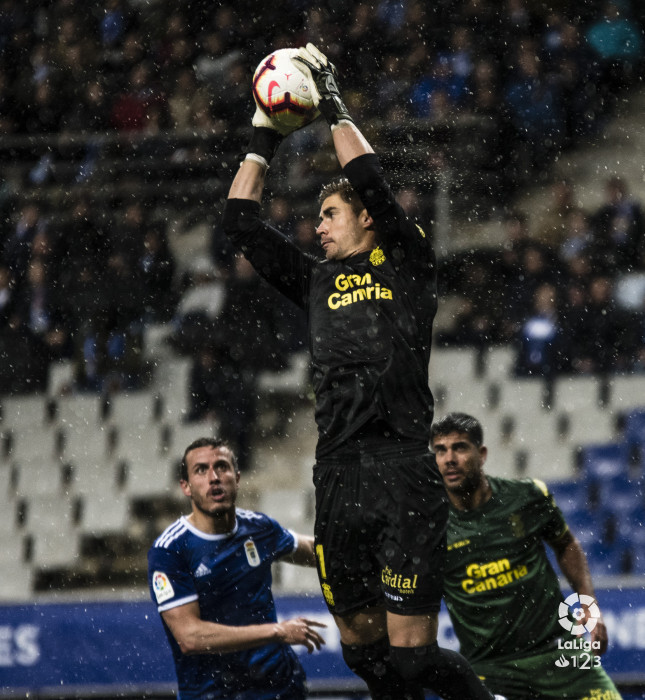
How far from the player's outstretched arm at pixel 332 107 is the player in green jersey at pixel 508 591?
5.19 ft

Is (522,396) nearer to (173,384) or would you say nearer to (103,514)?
(173,384)

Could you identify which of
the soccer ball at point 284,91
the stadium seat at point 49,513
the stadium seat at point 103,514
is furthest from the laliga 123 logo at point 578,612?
the stadium seat at point 49,513

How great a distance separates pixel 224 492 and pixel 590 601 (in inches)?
66.6

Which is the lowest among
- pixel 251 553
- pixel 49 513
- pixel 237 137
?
pixel 251 553

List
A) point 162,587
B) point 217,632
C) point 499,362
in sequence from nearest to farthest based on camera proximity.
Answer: point 217,632 < point 162,587 < point 499,362

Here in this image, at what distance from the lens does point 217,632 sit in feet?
15.9

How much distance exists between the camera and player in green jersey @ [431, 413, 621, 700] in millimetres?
5082

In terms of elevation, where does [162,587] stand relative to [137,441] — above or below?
below

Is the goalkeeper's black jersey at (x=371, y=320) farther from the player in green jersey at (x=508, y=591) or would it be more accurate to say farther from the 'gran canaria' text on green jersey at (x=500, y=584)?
the 'gran canaria' text on green jersey at (x=500, y=584)

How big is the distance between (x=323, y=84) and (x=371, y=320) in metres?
0.87

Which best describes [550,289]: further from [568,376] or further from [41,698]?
[41,698]

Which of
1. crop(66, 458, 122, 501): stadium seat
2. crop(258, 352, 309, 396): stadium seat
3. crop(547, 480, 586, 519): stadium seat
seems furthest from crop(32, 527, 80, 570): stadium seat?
crop(547, 480, 586, 519): stadium seat

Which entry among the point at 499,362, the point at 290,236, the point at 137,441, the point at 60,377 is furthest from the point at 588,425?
the point at 60,377

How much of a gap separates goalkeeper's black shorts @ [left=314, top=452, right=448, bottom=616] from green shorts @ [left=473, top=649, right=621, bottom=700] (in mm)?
1238
